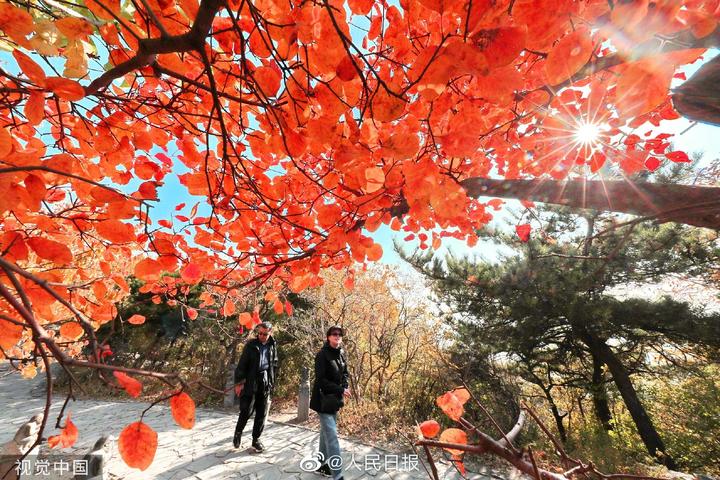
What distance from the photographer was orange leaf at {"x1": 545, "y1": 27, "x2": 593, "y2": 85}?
0.83 meters

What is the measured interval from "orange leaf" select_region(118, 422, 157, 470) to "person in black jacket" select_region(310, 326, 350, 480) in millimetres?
2728

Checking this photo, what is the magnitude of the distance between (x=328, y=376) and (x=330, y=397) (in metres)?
0.23

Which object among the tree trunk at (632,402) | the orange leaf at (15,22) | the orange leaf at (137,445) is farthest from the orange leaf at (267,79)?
the tree trunk at (632,402)

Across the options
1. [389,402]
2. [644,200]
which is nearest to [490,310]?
[389,402]

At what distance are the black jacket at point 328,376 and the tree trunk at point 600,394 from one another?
508cm

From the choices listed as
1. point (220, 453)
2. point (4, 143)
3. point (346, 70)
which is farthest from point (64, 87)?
point (220, 453)

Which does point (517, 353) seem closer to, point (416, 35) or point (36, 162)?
point (416, 35)

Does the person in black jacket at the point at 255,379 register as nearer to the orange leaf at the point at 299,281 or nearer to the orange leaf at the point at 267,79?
the orange leaf at the point at 299,281

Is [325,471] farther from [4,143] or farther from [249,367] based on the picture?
[4,143]

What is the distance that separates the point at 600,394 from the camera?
559cm

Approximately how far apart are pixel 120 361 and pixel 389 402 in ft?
28.3

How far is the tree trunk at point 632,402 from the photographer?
4.74 meters

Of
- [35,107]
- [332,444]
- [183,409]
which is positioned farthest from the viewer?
[332,444]

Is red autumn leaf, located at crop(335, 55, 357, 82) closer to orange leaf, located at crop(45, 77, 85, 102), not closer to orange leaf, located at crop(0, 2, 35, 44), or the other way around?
orange leaf, located at crop(45, 77, 85, 102)
